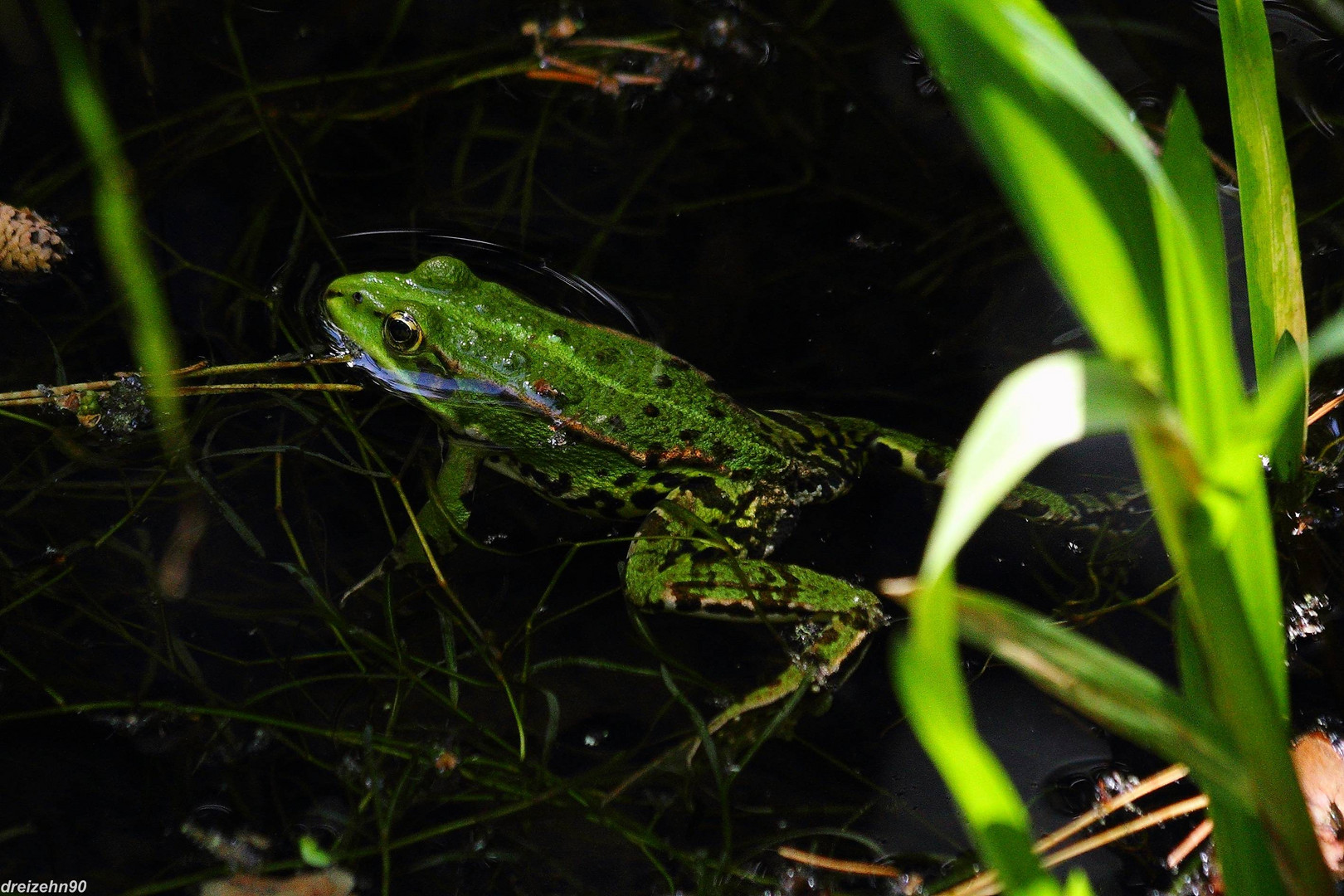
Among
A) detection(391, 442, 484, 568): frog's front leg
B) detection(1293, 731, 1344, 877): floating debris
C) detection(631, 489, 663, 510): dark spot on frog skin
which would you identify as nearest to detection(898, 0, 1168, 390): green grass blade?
detection(1293, 731, 1344, 877): floating debris

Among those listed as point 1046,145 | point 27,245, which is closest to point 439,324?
point 27,245

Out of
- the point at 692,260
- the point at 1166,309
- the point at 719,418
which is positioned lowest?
the point at 719,418

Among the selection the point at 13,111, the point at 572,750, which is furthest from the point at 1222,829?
the point at 13,111

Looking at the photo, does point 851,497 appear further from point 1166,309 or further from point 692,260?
point 1166,309

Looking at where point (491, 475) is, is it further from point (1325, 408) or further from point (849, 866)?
point (1325, 408)

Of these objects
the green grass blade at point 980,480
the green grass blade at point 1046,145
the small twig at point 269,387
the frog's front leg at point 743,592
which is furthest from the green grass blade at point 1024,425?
the small twig at point 269,387
